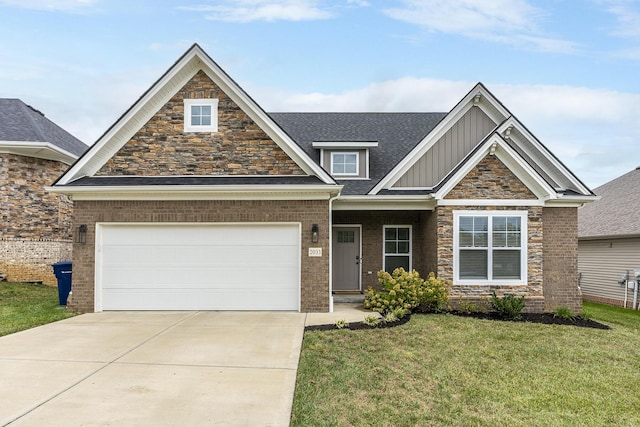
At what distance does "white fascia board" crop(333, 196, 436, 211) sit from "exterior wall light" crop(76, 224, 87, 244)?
21.0ft

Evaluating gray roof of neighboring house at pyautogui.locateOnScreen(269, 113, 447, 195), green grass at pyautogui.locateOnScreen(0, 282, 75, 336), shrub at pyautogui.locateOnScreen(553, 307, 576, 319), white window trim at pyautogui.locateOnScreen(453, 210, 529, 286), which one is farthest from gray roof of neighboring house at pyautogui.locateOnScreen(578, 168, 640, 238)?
green grass at pyautogui.locateOnScreen(0, 282, 75, 336)

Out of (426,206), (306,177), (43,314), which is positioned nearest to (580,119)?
(426,206)

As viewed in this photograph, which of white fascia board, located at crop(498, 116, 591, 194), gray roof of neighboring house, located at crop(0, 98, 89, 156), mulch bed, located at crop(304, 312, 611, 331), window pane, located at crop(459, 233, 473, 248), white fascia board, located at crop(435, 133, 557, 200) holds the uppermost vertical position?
gray roof of neighboring house, located at crop(0, 98, 89, 156)

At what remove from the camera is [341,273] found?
14.0 meters

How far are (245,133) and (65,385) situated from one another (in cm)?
695

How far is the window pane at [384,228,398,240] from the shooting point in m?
13.8

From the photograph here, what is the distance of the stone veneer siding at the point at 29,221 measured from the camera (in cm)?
1559

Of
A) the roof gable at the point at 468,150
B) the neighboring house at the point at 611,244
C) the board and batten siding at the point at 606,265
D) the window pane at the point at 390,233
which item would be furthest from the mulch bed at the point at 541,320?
the board and batten siding at the point at 606,265

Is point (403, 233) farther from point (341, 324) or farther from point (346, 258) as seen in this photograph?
point (341, 324)

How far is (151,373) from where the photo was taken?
19.7 feet

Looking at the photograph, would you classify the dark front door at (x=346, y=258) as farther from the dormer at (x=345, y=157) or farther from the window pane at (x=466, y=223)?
the window pane at (x=466, y=223)

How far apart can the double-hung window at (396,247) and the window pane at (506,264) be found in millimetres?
2932

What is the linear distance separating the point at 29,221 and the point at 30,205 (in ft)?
1.92

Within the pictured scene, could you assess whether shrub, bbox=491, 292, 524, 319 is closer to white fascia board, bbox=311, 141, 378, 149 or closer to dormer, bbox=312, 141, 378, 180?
dormer, bbox=312, 141, 378, 180
